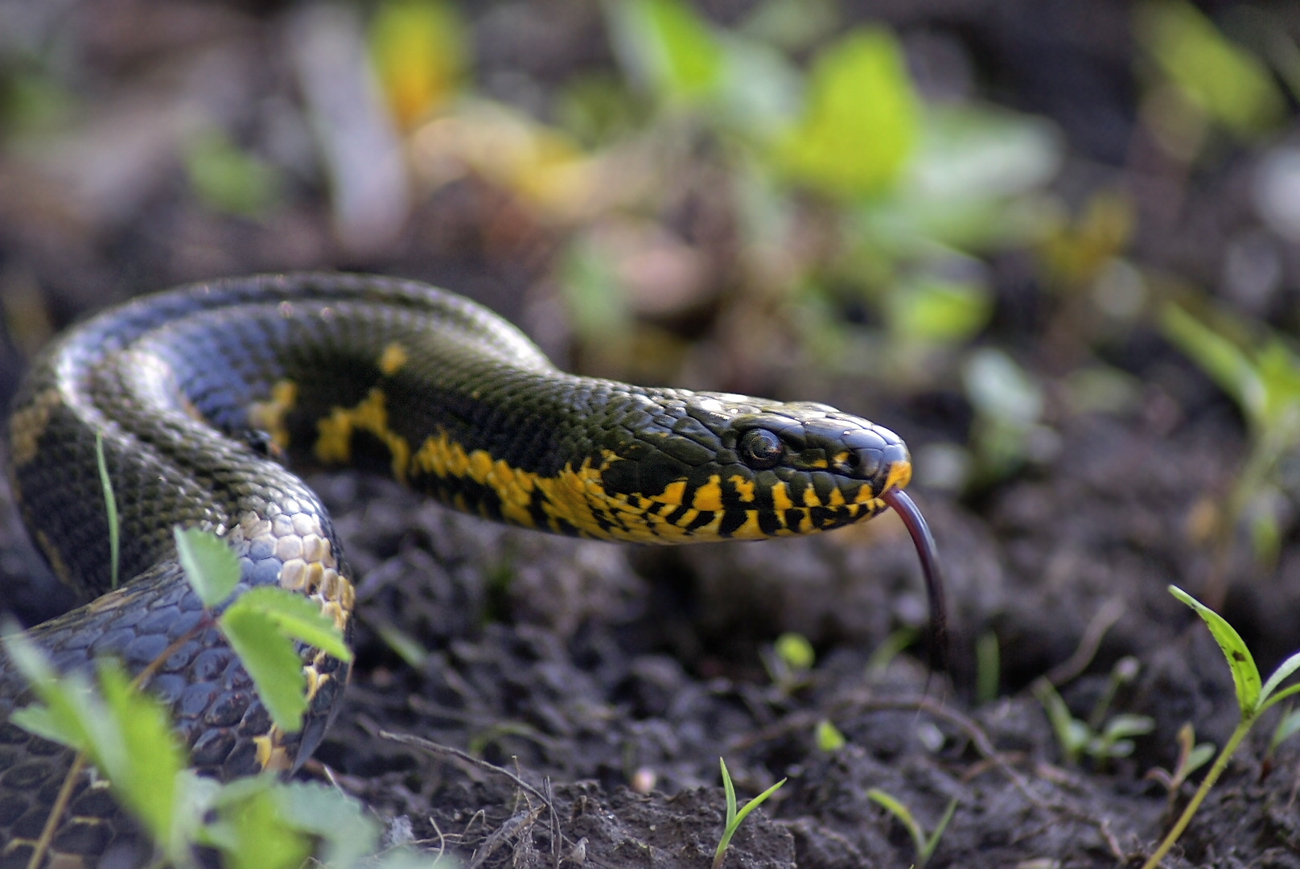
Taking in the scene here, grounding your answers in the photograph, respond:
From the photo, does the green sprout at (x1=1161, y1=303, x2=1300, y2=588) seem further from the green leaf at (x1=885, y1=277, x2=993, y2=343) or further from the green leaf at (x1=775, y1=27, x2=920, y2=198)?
the green leaf at (x1=775, y1=27, x2=920, y2=198)

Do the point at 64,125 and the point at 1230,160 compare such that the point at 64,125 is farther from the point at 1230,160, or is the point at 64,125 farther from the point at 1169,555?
the point at 1230,160

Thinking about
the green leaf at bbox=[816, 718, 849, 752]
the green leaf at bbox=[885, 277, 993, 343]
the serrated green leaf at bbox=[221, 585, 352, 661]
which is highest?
the serrated green leaf at bbox=[221, 585, 352, 661]

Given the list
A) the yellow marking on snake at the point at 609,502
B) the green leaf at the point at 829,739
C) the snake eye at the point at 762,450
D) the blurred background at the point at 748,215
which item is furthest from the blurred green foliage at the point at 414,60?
the green leaf at the point at 829,739

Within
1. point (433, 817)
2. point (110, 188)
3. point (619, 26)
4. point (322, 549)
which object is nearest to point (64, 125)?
point (110, 188)

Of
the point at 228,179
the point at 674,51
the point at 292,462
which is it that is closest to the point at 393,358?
the point at 292,462

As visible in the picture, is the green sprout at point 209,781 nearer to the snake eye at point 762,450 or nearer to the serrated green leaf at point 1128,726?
the snake eye at point 762,450

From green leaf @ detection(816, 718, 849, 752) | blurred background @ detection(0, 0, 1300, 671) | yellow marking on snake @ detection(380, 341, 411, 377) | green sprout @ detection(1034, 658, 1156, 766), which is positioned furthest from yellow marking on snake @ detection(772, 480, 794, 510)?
blurred background @ detection(0, 0, 1300, 671)
